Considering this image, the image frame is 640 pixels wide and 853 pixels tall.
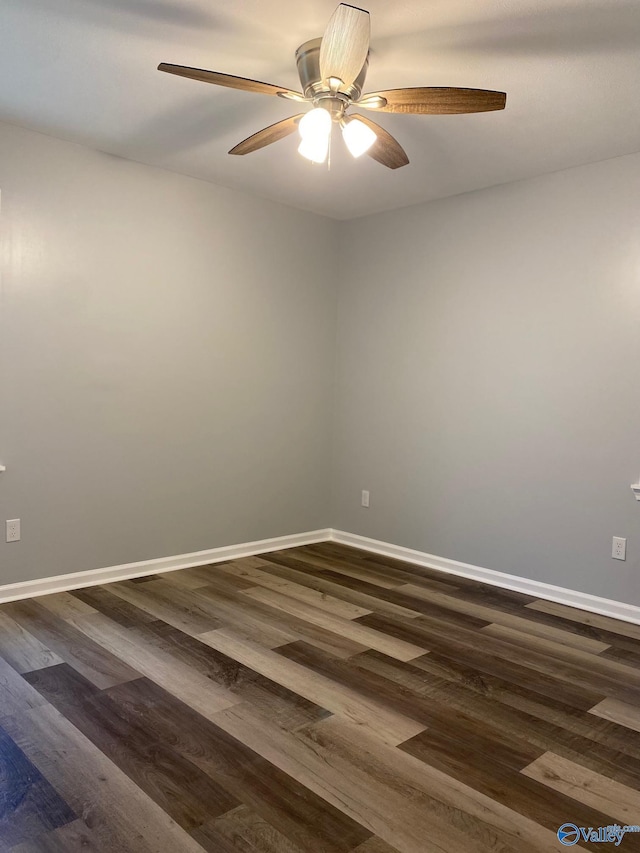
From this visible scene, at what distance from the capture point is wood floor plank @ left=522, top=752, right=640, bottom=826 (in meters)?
1.82

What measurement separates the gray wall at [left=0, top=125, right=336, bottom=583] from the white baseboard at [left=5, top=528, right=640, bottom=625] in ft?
0.21

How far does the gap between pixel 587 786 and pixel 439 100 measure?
7.20 ft

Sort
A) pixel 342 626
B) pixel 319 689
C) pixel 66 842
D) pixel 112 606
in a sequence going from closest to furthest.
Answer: pixel 66 842 → pixel 319 689 → pixel 342 626 → pixel 112 606

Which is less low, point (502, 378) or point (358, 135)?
point (358, 135)

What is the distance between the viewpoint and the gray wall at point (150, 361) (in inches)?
133

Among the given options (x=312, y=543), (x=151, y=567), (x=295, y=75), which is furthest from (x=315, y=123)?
(x=312, y=543)

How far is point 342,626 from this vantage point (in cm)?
315

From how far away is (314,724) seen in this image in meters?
2.23

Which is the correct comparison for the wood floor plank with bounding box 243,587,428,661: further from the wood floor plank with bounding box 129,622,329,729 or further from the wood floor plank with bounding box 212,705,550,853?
the wood floor plank with bounding box 212,705,550,853

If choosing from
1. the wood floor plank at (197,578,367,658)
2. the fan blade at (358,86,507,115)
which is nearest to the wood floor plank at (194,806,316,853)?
the wood floor plank at (197,578,367,658)

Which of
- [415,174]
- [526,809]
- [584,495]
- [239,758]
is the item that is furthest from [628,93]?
[239,758]

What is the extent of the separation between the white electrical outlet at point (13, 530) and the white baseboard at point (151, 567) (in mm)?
236

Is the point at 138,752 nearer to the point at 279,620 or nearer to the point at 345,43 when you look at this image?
the point at 279,620

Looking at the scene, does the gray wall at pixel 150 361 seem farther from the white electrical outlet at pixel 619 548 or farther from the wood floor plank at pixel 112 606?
the white electrical outlet at pixel 619 548
